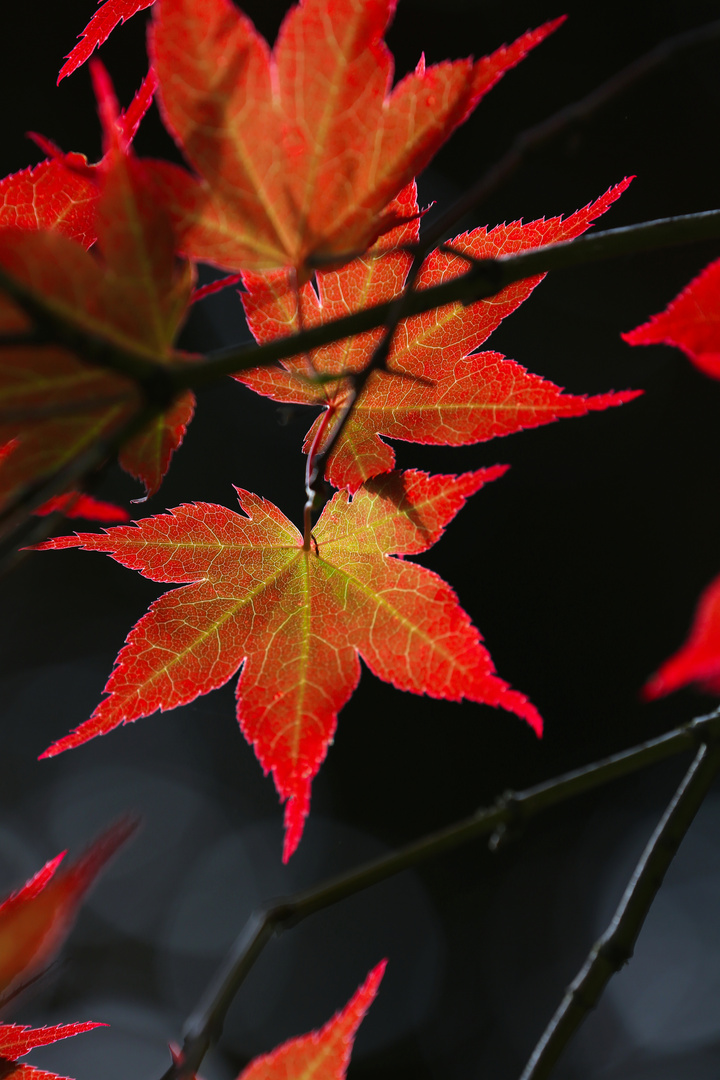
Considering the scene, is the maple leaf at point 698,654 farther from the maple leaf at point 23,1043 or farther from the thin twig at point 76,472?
the maple leaf at point 23,1043

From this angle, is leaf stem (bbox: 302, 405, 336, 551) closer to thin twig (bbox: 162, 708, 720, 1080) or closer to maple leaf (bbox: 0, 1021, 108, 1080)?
thin twig (bbox: 162, 708, 720, 1080)

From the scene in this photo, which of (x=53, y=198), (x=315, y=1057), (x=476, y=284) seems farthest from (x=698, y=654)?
(x=53, y=198)

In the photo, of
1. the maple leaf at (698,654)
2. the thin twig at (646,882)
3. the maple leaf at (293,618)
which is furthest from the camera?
the maple leaf at (293,618)

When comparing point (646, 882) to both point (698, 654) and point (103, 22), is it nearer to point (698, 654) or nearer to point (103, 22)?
point (698, 654)

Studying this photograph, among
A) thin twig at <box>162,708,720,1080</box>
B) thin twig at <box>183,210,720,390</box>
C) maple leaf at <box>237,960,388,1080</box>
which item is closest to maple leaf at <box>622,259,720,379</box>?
thin twig at <box>183,210,720,390</box>

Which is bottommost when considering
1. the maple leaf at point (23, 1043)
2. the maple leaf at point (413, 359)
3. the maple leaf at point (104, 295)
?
the maple leaf at point (23, 1043)

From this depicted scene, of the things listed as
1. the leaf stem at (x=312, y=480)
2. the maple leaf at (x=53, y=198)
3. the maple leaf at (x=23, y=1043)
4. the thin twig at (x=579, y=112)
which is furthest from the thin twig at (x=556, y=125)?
the maple leaf at (x=23, y=1043)
